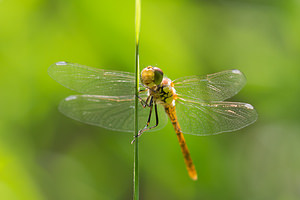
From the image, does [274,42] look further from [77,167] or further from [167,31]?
[77,167]

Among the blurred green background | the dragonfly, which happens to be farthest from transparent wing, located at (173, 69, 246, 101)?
the blurred green background

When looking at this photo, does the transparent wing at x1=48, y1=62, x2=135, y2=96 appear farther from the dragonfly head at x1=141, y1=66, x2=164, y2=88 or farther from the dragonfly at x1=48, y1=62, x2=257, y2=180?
the dragonfly head at x1=141, y1=66, x2=164, y2=88

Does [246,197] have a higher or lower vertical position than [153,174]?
lower

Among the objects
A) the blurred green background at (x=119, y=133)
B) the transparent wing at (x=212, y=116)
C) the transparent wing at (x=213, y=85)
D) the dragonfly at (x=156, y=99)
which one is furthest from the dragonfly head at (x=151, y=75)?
the blurred green background at (x=119, y=133)

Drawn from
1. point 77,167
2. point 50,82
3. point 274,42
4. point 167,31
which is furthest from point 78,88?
point 274,42

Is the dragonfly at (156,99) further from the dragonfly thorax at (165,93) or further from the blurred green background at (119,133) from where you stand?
the blurred green background at (119,133)

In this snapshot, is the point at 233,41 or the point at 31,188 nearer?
the point at 31,188

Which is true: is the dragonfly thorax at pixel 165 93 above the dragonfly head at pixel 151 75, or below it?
below
